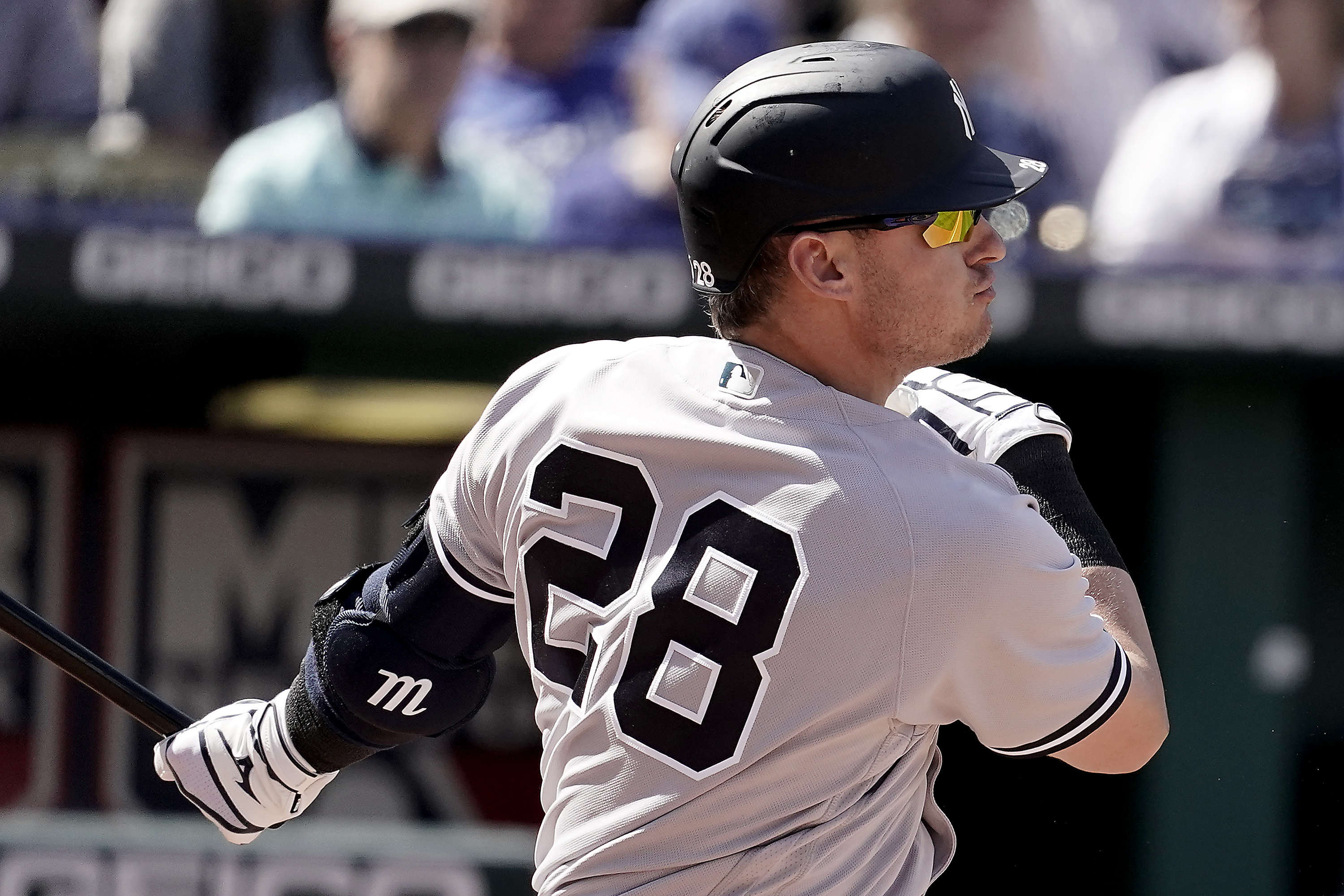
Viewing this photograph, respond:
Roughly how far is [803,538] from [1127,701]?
14.0 inches

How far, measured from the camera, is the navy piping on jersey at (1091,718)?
1.64 metres

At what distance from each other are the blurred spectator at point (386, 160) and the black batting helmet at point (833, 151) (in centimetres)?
298

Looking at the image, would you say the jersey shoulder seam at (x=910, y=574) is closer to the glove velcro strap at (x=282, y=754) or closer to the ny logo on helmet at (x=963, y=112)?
the ny logo on helmet at (x=963, y=112)

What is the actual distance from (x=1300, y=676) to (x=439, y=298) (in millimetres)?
2426

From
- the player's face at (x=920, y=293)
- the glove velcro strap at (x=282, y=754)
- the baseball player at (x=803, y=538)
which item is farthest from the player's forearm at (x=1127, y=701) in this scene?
the glove velcro strap at (x=282, y=754)

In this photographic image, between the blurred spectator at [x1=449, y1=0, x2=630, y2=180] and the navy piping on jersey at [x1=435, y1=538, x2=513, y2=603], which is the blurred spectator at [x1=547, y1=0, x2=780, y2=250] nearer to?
the blurred spectator at [x1=449, y1=0, x2=630, y2=180]

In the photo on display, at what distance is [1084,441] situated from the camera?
4914 millimetres

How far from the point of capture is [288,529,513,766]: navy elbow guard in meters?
1.93

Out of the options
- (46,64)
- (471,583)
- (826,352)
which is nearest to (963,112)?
(826,352)

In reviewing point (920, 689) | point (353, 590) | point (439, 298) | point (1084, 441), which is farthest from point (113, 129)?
point (920, 689)

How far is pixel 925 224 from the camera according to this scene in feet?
5.57

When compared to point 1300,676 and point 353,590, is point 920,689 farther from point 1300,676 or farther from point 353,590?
point 1300,676

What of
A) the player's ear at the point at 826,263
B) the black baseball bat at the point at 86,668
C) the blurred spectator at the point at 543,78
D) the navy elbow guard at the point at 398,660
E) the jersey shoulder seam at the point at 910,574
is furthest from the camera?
the blurred spectator at the point at 543,78

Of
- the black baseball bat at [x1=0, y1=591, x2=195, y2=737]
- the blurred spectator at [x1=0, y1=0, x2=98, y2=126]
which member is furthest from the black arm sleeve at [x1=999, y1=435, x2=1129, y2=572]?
the blurred spectator at [x1=0, y1=0, x2=98, y2=126]
